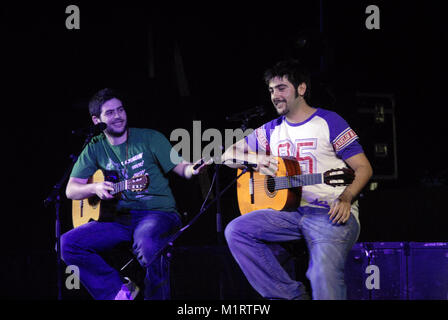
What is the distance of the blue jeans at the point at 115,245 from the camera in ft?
12.0

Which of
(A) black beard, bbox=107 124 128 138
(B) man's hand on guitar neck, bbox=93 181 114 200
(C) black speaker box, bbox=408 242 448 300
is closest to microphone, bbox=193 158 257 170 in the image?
(B) man's hand on guitar neck, bbox=93 181 114 200

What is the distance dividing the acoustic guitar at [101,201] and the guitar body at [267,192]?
31.9 inches

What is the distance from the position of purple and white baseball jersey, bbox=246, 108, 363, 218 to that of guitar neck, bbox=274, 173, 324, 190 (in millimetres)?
74

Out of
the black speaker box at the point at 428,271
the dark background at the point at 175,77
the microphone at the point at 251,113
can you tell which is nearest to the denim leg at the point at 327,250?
the black speaker box at the point at 428,271

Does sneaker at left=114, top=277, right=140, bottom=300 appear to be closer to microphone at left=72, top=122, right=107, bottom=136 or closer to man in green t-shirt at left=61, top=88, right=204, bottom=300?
man in green t-shirt at left=61, top=88, right=204, bottom=300

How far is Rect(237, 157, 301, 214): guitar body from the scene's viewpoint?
140 inches

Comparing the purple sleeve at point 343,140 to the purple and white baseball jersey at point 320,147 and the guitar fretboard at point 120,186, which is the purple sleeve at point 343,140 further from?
the guitar fretboard at point 120,186

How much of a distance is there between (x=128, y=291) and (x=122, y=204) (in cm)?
72

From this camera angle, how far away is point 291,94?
3771mm

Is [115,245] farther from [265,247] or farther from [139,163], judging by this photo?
[265,247]
